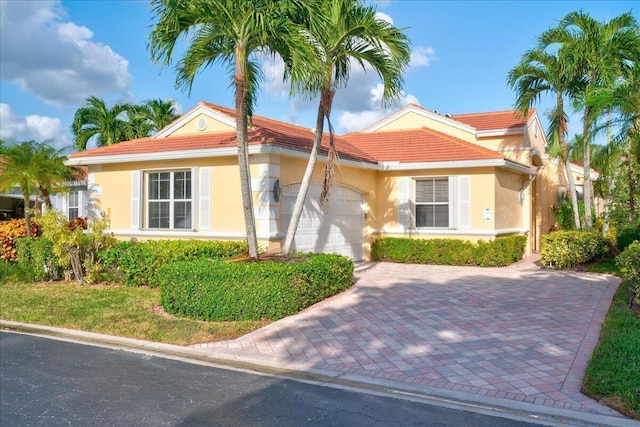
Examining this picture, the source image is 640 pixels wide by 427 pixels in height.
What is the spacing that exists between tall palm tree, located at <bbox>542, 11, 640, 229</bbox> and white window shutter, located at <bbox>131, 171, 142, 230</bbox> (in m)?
12.0

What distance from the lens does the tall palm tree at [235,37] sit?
9.09 metres

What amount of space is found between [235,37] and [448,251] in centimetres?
893

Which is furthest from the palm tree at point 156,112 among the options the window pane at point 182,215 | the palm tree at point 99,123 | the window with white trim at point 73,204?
the window pane at point 182,215

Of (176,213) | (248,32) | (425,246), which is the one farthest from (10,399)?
(425,246)

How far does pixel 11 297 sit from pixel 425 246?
10.8 meters

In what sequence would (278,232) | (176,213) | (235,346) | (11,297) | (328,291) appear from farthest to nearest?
1. (176,213)
2. (278,232)
3. (11,297)
4. (328,291)
5. (235,346)

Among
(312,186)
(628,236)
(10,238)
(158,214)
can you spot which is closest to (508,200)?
(628,236)

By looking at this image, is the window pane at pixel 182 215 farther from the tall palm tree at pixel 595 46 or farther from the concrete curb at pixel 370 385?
the tall palm tree at pixel 595 46

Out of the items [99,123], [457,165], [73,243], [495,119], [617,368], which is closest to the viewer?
[617,368]

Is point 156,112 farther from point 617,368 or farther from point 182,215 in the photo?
point 617,368

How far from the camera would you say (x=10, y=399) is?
5.39 metres

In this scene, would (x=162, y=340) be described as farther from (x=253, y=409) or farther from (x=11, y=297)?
(x=11, y=297)

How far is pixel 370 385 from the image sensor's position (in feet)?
19.3

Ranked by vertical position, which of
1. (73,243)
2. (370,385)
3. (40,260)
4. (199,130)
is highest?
(199,130)
